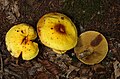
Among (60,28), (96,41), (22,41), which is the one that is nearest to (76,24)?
(96,41)

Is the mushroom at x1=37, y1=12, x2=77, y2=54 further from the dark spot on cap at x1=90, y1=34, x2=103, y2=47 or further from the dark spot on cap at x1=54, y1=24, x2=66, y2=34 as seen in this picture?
the dark spot on cap at x1=90, y1=34, x2=103, y2=47

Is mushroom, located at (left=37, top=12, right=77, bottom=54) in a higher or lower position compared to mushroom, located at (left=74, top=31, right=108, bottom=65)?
higher

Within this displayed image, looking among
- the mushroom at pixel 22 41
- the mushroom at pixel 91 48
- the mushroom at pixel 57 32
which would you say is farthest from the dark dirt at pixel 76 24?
the mushroom at pixel 57 32

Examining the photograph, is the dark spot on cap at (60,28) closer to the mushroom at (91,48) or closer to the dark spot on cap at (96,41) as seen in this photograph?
the mushroom at (91,48)

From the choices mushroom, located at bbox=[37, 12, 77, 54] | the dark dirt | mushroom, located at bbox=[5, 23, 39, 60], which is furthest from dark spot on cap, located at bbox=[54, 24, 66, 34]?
the dark dirt

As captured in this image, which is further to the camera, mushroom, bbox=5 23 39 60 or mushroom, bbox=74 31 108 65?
mushroom, bbox=74 31 108 65

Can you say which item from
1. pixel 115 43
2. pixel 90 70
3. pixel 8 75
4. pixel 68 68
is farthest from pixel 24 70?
pixel 115 43
